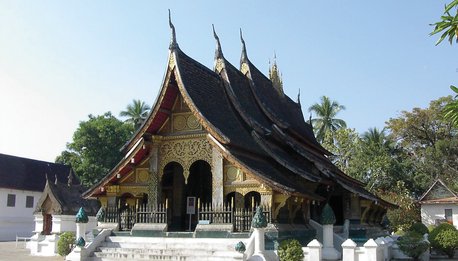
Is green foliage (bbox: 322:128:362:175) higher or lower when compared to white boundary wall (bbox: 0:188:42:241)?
higher

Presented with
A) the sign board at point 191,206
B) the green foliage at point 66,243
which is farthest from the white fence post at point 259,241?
the green foliage at point 66,243

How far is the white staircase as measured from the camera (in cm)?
1388

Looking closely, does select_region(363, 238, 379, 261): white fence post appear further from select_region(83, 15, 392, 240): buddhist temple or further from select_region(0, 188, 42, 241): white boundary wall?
select_region(0, 188, 42, 241): white boundary wall

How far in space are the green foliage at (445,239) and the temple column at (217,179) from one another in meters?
9.13

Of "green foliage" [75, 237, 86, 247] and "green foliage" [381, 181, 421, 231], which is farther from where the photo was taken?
"green foliage" [381, 181, 421, 231]

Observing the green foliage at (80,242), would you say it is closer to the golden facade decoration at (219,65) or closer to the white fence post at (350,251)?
the white fence post at (350,251)

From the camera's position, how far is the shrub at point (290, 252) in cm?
1322

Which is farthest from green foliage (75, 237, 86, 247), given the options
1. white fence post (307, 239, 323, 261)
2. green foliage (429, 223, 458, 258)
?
green foliage (429, 223, 458, 258)

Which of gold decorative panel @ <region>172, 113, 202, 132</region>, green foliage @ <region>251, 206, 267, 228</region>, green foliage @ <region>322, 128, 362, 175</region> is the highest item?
green foliage @ <region>322, 128, 362, 175</region>

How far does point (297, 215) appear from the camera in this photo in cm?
A: 1706

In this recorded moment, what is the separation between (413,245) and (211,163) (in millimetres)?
7215

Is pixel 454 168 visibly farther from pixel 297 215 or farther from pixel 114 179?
pixel 114 179

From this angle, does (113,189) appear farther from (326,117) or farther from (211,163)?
(326,117)

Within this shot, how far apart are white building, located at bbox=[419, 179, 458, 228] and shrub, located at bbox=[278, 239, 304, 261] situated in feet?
95.7
